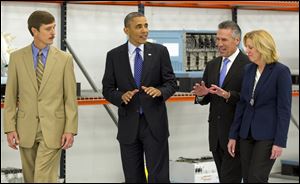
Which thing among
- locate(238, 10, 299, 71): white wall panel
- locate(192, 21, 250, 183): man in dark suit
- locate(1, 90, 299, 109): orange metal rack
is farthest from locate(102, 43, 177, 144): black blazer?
locate(238, 10, 299, 71): white wall panel

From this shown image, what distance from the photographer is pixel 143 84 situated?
5500 mm

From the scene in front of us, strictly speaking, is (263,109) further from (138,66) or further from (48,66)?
(48,66)

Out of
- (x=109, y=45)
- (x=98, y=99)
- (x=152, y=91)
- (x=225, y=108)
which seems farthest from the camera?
(x=109, y=45)

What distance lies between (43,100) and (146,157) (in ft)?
3.21

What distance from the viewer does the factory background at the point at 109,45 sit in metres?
7.30

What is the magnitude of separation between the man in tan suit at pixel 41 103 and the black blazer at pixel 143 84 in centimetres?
56

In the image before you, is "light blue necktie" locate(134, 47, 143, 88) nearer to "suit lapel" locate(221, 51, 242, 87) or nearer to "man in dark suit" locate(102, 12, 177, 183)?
"man in dark suit" locate(102, 12, 177, 183)

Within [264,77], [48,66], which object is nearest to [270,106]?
[264,77]

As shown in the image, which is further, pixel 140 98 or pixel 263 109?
pixel 140 98

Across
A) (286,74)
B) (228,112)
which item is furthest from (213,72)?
(286,74)

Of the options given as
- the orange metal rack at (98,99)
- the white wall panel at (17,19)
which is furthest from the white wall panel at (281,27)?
the white wall panel at (17,19)

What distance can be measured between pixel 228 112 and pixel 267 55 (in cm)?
Result: 62

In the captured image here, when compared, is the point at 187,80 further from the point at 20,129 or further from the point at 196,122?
the point at 20,129

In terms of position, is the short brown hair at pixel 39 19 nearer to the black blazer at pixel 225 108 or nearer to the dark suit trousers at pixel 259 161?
the black blazer at pixel 225 108
